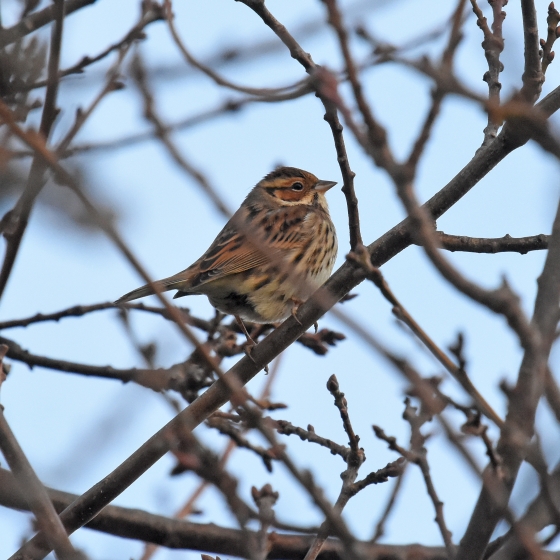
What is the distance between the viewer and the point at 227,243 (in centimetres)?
736

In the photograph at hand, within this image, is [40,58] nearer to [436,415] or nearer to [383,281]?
[383,281]

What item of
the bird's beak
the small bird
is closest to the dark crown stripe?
the small bird

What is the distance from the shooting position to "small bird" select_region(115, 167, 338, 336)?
686 centimetres

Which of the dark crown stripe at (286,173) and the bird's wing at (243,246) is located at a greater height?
the dark crown stripe at (286,173)

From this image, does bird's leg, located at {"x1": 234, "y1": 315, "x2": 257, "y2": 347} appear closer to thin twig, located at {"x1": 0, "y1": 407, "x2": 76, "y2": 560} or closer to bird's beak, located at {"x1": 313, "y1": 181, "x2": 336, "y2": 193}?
bird's beak, located at {"x1": 313, "y1": 181, "x2": 336, "y2": 193}

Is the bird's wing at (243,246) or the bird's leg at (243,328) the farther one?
the bird's wing at (243,246)

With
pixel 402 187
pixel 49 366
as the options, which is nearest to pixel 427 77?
pixel 402 187

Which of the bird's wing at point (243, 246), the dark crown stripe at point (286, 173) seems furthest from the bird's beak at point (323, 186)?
the bird's wing at point (243, 246)

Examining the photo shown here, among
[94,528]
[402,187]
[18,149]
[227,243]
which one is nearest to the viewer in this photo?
[402,187]

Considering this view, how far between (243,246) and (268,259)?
2.30 feet

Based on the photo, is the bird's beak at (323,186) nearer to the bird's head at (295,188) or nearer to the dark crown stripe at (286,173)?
the bird's head at (295,188)

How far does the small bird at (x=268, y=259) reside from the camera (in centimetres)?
686

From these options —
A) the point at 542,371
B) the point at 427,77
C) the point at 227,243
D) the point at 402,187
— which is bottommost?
the point at 542,371

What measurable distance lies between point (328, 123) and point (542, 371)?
214cm
